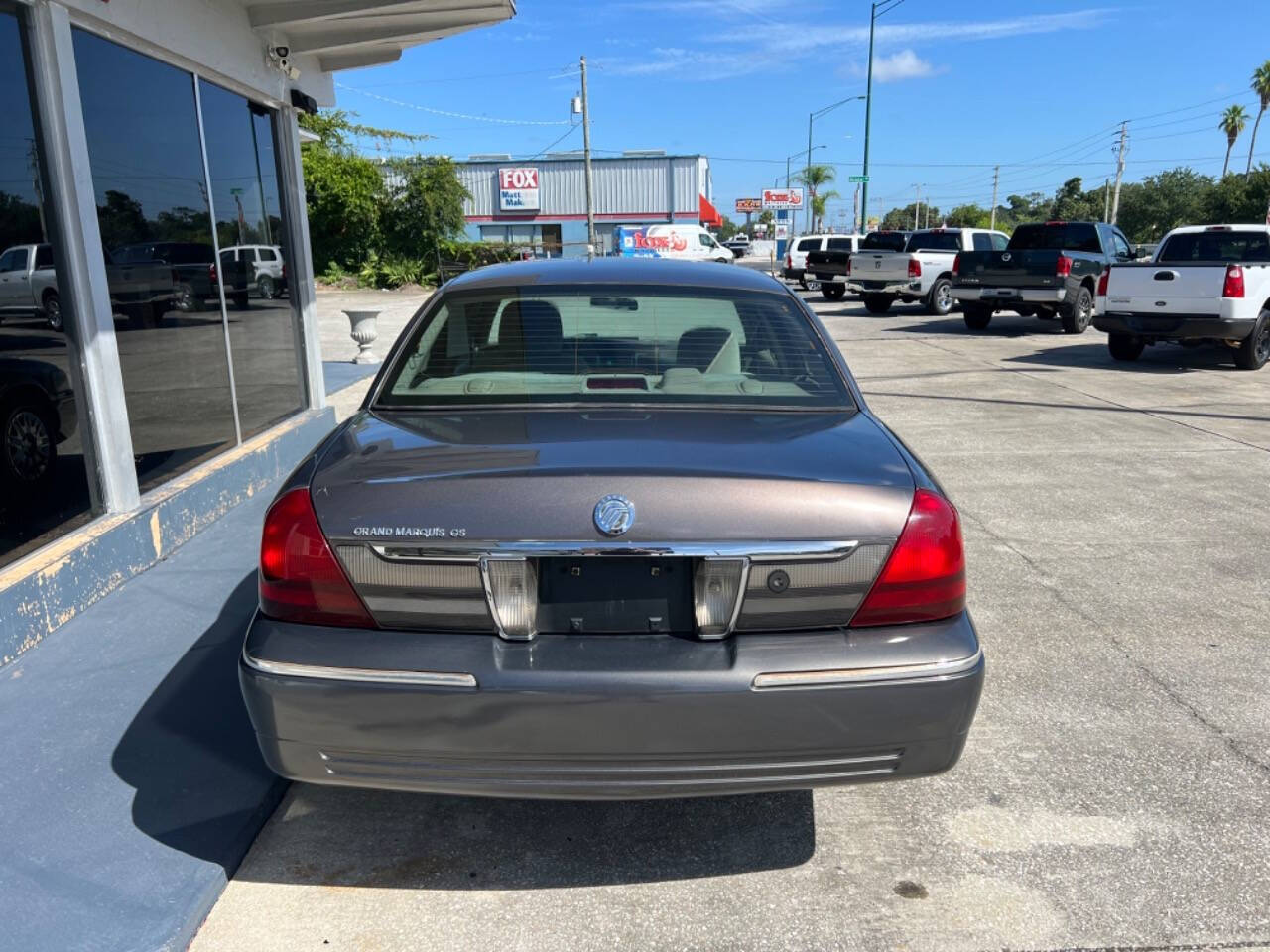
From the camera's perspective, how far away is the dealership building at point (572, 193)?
59.4 metres

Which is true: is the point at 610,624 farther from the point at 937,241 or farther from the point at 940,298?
the point at 937,241

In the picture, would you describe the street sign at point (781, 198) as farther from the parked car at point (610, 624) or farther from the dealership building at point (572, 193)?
the parked car at point (610, 624)

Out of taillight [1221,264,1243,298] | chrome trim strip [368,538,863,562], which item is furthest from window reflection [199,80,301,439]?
taillight [1221,264,1243,298]

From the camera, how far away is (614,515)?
233 cm

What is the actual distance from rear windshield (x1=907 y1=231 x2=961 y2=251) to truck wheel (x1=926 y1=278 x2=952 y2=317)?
935 millimetres

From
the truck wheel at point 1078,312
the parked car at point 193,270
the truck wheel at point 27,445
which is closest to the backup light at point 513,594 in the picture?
the truck wheel at point 27,445

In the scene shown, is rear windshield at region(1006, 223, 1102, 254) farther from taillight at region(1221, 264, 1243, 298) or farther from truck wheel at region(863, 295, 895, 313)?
taillight at region(1221, 264, 1243, 298)

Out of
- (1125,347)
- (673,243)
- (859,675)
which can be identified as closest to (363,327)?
(1125,347)

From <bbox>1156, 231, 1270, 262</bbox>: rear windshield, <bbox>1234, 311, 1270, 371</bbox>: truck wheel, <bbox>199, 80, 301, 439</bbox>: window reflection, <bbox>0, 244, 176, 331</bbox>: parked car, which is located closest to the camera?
<bbox>0, 244, 176, 331</bbox>: parked car

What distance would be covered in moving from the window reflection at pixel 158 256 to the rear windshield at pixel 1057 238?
15070 mm

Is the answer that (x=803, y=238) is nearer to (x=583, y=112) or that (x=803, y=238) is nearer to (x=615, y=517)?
(x=583, y=112)

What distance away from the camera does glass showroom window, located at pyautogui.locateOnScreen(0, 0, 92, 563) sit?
14.3 feet

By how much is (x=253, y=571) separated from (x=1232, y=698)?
448 cm

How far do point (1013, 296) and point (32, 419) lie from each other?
16.0 meters
